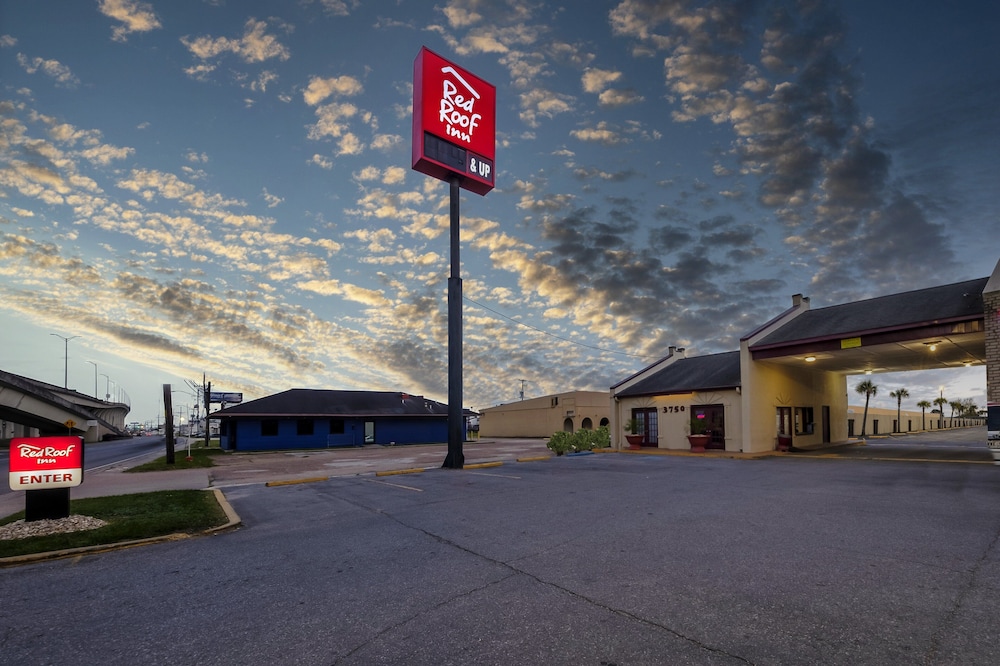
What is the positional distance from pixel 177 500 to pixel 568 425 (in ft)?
146

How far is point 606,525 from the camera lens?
27.0 feet

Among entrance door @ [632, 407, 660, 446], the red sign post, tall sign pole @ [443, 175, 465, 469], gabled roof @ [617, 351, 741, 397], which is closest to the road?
the red sign post

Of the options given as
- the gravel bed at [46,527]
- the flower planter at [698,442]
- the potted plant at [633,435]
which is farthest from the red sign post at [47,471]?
the potted plant at [633,435]

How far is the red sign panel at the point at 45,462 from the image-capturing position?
8688mm

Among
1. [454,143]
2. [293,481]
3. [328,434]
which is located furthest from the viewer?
[328,434]

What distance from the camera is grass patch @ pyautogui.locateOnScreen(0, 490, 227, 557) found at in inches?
303

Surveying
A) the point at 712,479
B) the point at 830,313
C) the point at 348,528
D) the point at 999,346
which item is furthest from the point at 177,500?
the point at 830,313

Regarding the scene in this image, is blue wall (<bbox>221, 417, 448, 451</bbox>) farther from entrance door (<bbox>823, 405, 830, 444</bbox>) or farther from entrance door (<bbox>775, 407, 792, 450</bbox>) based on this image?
entrance door (<bbox>823, 405, 830, 444</bbox>)

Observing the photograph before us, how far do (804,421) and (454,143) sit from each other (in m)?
23.9

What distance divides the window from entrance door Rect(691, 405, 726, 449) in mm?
4686

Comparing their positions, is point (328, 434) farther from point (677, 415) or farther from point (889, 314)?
point (889, 314)

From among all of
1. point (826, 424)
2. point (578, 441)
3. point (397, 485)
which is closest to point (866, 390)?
point (826, 424)

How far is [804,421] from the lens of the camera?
2788cm

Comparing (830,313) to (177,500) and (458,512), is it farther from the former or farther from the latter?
(177,500)
